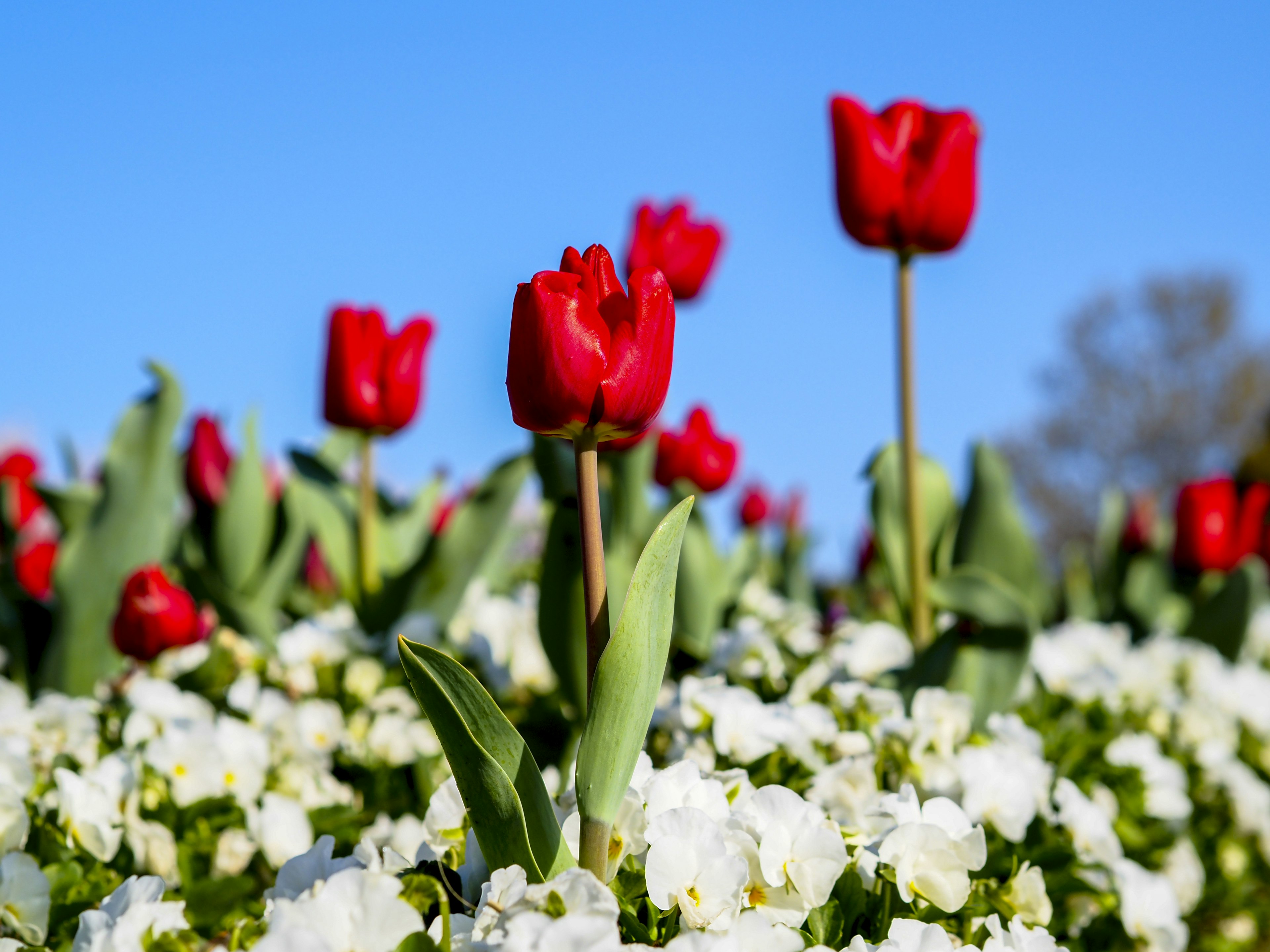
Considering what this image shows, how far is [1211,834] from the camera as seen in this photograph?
2.87 meters

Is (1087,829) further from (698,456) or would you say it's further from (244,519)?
(244,519)

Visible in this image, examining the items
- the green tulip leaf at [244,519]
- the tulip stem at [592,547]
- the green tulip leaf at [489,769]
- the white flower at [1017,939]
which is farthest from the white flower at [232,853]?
the green tulip leaf at [244,519]

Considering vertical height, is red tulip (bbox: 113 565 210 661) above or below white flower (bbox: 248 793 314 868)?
above

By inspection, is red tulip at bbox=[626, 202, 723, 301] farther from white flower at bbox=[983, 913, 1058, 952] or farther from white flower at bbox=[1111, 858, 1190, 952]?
white flower at bbox=[983, 913, 1058, 952]

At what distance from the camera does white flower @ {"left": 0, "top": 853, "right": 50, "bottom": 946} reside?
1.38 metres

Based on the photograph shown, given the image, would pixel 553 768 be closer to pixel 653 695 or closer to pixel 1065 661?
pixel 653 695

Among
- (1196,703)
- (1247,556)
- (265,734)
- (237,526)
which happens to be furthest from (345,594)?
(1247,556)

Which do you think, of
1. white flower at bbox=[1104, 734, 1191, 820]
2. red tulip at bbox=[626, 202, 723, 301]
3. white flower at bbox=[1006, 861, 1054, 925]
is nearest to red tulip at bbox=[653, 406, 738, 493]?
red tulip at bbox=[626, 202, 723, 301]

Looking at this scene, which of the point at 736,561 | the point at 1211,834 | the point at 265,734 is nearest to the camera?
the point at 265,734

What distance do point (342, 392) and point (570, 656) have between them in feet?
2.87

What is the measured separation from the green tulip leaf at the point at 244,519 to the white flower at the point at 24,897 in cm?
183

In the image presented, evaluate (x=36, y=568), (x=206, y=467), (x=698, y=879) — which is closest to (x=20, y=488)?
(x=36, y=568)

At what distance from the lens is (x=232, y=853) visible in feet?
5.86

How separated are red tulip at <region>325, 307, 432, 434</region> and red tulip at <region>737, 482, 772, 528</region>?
7.99 feet
